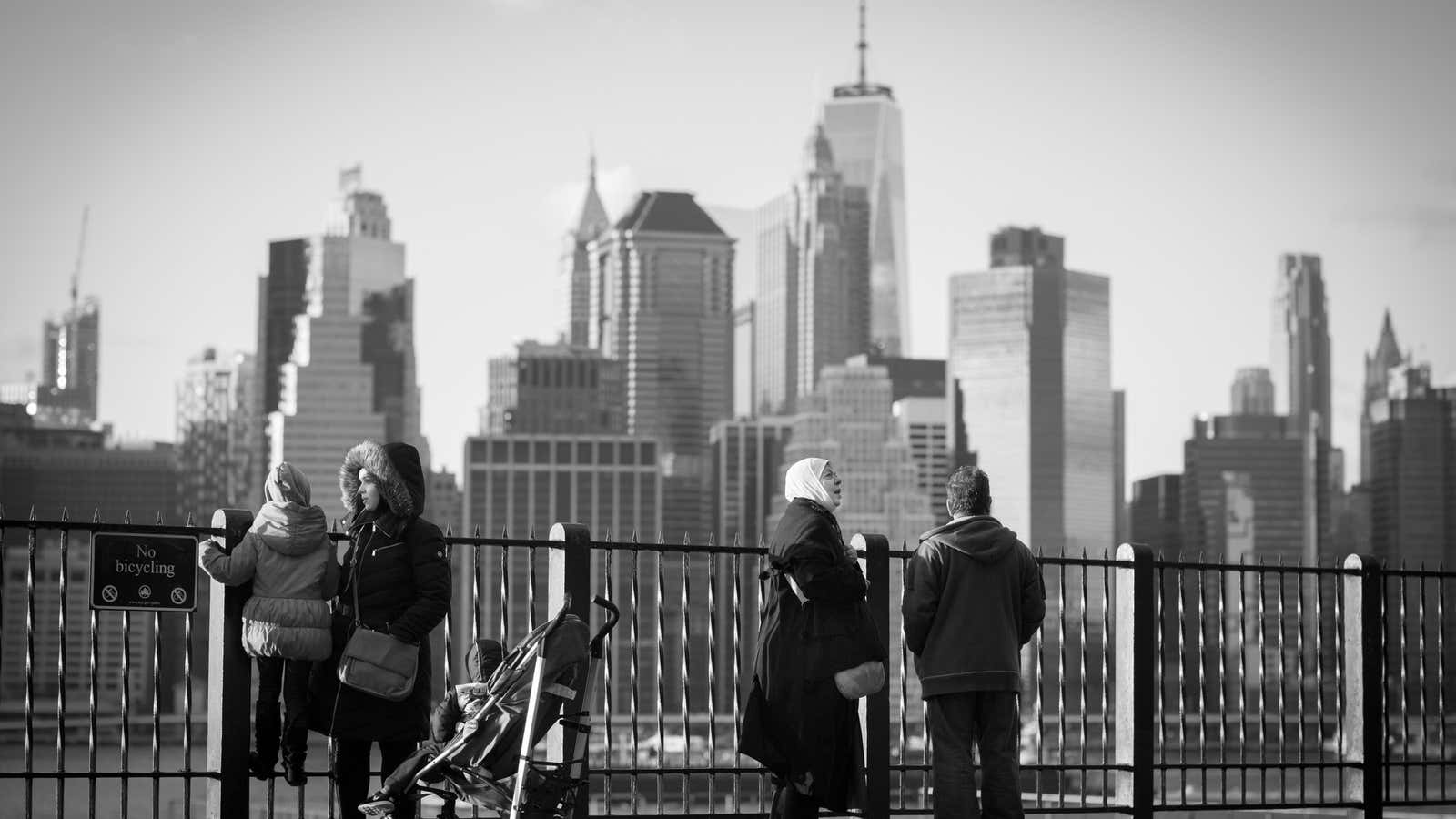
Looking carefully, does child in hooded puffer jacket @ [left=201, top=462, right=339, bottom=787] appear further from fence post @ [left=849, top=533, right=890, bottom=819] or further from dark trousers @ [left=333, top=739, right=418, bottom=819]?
fence post @ [left=849, top=533, right=890, bottom=819]

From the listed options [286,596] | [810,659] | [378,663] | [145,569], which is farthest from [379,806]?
[810,659]

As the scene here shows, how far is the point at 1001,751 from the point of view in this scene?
835cm

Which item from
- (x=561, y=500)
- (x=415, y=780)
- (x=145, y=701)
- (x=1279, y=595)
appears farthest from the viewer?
(x=561, y=500)

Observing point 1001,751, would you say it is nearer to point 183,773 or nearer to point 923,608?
point 923,608

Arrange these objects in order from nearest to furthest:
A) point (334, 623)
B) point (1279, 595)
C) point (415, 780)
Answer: point (415, 780) < point (334, 623) < point (1279, 595)

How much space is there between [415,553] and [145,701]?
148273 mm

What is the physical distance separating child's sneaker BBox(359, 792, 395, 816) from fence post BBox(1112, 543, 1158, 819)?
4240 mm

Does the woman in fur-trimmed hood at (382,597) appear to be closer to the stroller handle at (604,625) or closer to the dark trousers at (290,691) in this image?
Result: the dark trousers at (290,691)

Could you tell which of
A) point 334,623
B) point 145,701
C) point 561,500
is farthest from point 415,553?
point 561,500

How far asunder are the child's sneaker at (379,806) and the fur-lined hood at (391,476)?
3.77ft

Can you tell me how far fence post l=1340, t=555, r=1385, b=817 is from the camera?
10859 mm

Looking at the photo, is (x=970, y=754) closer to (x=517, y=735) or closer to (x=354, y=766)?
(x=517, y=735)

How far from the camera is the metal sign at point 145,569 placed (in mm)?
8164

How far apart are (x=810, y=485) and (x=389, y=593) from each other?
1.82 metres
